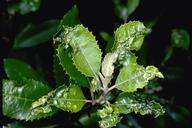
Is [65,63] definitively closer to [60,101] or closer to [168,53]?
[60,101]

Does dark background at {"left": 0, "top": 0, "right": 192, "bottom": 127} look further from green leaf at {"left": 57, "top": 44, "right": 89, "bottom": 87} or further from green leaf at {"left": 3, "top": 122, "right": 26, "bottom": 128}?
green leaf at {"left": 57, "top": 44, "right": 89, "bottom": 87}

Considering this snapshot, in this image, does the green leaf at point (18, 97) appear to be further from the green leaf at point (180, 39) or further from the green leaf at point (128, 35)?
the green leaf at point (180, 39)

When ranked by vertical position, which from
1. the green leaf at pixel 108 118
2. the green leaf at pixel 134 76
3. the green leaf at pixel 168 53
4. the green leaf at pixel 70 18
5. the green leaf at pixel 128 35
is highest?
the green leaf at pixel 70 18

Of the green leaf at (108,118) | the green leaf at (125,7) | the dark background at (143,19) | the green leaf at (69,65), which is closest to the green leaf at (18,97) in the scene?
the green leaf at (69,65)

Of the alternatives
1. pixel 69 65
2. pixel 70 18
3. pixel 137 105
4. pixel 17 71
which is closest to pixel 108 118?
pixel 137 105

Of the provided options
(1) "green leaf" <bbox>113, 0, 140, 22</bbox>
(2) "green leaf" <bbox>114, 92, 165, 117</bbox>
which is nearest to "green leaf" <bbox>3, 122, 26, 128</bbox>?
(2) "green leaf" <bbox>114, 92, 165, 117</bbox>
